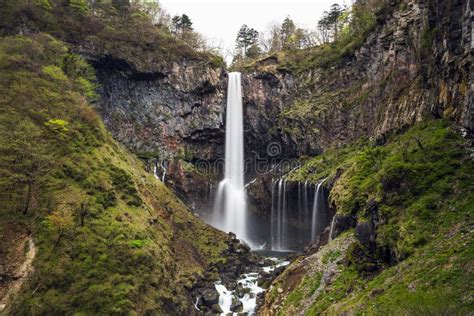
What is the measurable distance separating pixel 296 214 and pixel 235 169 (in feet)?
40.5

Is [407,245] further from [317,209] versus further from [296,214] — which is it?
[296,214]

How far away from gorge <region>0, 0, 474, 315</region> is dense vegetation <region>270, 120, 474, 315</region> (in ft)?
0.30

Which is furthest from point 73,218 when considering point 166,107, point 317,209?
point 166,107

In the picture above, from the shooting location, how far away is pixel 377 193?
18.7m

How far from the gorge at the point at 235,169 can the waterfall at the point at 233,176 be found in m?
0.22

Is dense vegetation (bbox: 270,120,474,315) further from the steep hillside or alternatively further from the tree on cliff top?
the tree on cliff top

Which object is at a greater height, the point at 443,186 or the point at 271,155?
the point at 271,155

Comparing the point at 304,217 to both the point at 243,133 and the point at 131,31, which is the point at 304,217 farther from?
the point at 131,31

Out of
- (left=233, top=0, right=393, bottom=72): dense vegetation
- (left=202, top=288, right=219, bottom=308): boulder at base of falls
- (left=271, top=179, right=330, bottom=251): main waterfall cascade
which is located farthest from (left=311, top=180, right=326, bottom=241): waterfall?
(left=233, top=0, right=393, bottom=72): dense vegetation

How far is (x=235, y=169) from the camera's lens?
45531mm

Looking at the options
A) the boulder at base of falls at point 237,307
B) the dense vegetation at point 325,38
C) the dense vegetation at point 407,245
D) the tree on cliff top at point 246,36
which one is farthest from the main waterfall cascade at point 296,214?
the tree on cliff top at point 246,36

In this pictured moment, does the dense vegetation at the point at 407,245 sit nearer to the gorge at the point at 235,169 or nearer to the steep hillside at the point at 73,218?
the gorge at the point at 235,169

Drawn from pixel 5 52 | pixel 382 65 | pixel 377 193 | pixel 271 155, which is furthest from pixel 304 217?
pixel 5 52

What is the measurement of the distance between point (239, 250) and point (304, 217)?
941 cm
